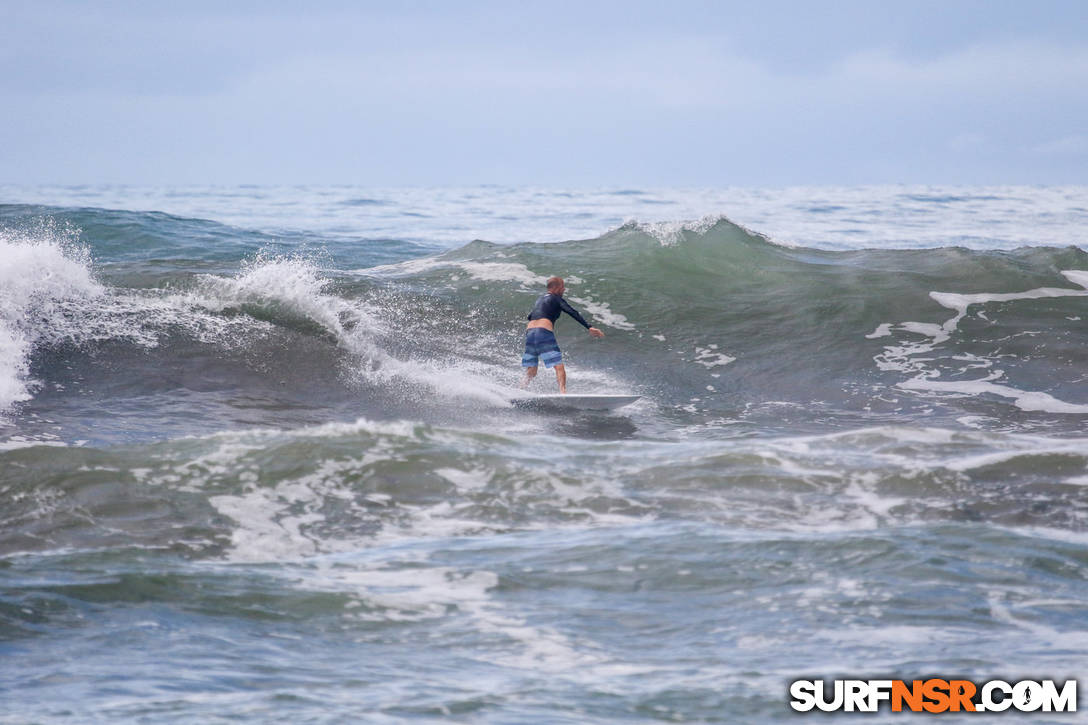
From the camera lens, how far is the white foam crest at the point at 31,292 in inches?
542

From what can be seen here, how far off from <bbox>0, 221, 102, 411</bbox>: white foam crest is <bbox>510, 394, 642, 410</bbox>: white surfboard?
20.3ft

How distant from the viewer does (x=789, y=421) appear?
1227 cm

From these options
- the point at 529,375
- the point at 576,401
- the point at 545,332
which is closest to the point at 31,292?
the point at 529,375

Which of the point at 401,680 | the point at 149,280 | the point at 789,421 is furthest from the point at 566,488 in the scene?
the point at 149,280

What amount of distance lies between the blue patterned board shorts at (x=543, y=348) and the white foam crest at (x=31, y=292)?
6.19 metres

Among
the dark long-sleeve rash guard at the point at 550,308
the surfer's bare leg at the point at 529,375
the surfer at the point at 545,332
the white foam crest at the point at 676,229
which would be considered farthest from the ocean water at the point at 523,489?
the white foam crest at the point at 676,229

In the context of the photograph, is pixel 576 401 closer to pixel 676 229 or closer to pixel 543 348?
pixel 543 348

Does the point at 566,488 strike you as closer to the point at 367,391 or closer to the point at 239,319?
the point at 367,391

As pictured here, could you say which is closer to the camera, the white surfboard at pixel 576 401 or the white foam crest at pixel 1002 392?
the white surfboard at pixel 576 401

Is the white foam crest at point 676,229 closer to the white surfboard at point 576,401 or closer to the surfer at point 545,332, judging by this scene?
the surfer at point 545,332

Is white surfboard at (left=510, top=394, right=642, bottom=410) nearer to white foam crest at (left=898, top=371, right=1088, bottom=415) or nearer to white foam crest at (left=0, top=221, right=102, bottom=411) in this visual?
white foam crest at (left=898, top=371, right=1088, bottom=415)

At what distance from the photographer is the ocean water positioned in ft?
16.9

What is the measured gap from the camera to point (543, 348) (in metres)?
13.0

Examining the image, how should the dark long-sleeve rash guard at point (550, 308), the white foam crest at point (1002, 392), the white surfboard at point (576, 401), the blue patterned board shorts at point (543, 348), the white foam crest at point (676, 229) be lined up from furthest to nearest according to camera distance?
the white foam crest at point (676, 229)
the dark long-sleeve rash guard at point (550, 308)
the blue patterned board shorts at point (543, 348)
the white foam crest at point (1002, 392)
the white surfboard at point (576, 401)
